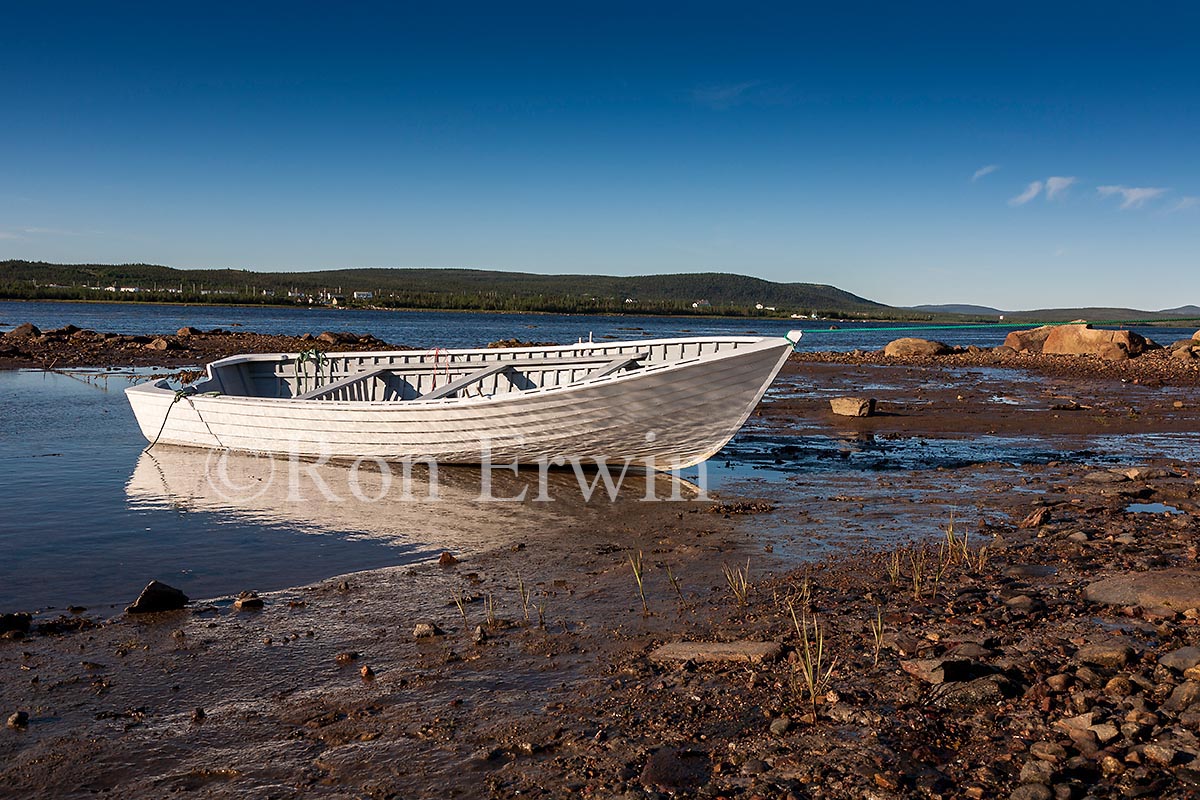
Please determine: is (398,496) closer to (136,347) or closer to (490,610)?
(490,610)

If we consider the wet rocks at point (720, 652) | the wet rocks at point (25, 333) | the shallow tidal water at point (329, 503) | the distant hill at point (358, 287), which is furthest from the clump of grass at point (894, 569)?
the distant hill at point (358, 287)

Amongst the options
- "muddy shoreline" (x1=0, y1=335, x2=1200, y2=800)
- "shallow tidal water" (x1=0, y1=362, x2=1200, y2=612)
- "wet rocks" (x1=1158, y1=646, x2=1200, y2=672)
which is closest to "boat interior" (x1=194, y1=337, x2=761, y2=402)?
"shallow tidal water" (x1=0, y1=362, x2=1200, y2=612)

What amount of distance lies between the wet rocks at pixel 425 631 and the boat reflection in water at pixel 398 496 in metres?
2.45

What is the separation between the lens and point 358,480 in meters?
12.3

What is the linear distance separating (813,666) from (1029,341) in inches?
1654

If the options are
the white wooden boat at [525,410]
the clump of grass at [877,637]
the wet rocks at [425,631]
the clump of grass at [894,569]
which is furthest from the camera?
the white wooden boat at [525,410]

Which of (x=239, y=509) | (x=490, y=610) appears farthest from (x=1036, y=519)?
(x=239, y=509)

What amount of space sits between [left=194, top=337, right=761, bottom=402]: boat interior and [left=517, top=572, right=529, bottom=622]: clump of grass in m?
5.81

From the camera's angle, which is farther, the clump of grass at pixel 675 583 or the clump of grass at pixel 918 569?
the clump of grass at pixel 675 583

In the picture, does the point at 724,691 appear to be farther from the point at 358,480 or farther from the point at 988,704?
the point at 358,480

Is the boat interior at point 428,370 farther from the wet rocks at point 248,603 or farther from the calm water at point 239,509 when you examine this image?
the wet rocks at point 248,603

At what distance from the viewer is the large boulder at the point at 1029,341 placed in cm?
4138

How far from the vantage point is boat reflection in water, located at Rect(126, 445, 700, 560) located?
374 inches

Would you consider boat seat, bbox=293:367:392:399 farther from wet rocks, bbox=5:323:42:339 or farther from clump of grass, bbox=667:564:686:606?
wet rocks, bbox=5:323:42:339
